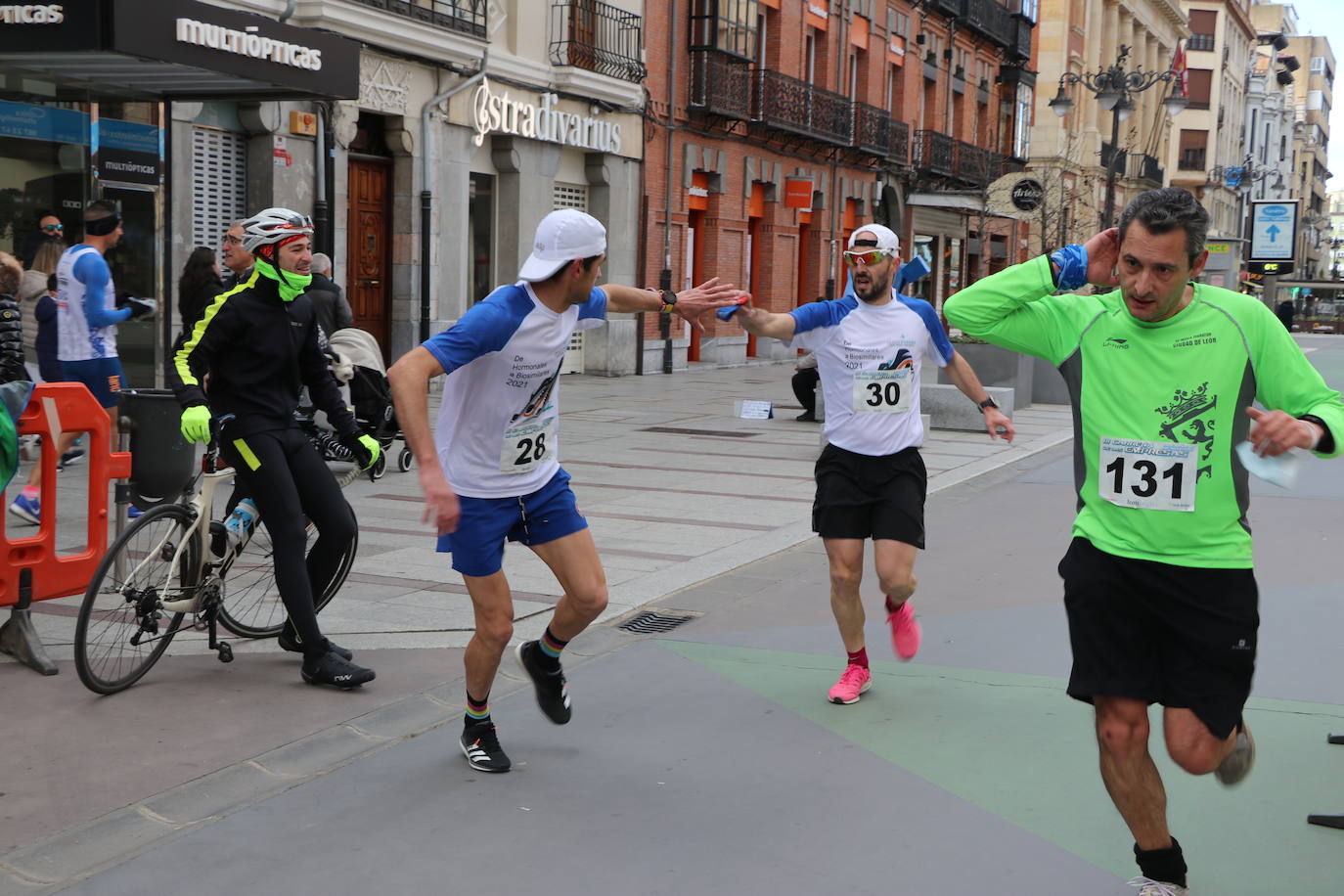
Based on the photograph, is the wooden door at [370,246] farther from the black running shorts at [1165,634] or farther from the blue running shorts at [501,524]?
the black running shorts at [1165,634]

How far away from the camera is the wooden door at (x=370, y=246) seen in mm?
19500

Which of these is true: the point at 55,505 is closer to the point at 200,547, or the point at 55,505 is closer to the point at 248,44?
the point at 200,547

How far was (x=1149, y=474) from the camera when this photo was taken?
12.2ft

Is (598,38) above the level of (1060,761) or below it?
above

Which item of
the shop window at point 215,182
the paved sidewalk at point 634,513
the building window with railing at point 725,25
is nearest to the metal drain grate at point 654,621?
the paved sidewalk at point 634,513

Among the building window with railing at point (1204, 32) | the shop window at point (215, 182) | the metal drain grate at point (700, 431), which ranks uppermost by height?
the building window with railing at point (1204, 32)

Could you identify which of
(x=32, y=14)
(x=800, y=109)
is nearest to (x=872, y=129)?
(x=800, y=109)

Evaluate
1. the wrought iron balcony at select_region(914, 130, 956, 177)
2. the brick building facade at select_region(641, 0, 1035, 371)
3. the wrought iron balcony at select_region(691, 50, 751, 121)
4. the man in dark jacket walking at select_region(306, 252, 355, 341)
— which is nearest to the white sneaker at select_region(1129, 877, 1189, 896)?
the man in dark jacket walking at select_region(306, 252, 355, 341)

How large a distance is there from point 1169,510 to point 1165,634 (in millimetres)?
310

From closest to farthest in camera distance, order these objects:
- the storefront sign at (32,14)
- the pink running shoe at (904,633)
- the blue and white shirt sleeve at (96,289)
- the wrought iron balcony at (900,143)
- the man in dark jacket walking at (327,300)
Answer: the pink running shoe at (904,633) → the blue and white shirt sleeve at (96,289) → the storefront sign at (32,14) → the man in dark jacket walking at (327,300) → the wrought iron balcony at (900,143)

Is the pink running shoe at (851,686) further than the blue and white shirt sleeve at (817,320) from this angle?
No

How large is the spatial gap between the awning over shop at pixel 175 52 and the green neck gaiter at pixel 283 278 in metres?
5.54

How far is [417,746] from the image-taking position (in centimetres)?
519

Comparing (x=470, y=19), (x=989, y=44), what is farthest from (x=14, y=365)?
(x=989, y=44)
